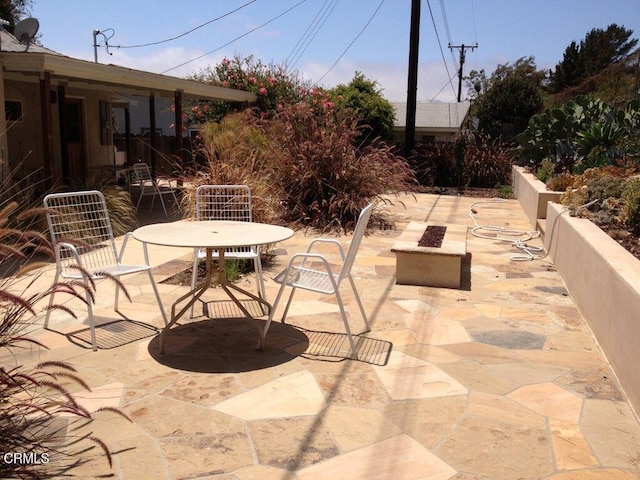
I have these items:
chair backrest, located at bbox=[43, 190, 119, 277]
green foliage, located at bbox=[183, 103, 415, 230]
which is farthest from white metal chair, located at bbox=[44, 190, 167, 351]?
green foliage, located at bbox=[183, 103, 415, 230]

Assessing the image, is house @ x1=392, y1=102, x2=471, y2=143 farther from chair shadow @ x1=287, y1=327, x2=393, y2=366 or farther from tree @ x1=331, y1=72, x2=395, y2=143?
chair shadow @ x1=287, y1=327, x2=393, y2=366

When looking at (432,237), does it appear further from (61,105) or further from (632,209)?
(61,105)

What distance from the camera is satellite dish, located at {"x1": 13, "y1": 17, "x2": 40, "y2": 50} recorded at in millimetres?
8531

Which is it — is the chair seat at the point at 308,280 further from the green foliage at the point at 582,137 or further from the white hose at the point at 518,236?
the green foliage at the point at 582,137

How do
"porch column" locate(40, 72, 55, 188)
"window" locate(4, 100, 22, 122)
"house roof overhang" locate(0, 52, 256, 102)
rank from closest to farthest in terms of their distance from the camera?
"house roof overhang" locate(0, 52, 256, 102) → "porch column" locate(40, 72, 55, 188) → "window" locate(4, 100, 22, 122)

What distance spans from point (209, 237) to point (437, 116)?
29877 millimetres

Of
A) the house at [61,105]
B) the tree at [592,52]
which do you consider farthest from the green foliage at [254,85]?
the tree at [592,52]

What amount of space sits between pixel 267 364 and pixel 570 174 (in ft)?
24.6

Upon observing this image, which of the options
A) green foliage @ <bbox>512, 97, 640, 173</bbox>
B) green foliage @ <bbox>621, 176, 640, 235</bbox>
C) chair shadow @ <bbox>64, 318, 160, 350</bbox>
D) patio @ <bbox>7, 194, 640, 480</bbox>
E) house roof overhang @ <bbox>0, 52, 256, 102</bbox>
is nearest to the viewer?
patio @ <bbox>7, 194, 640, 480</bbox>

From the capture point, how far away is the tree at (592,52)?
35500 mm

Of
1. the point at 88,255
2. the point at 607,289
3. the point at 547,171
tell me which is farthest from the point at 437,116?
the point at 607,289

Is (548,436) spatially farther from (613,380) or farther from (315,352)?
(315,352)

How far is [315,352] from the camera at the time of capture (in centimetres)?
394

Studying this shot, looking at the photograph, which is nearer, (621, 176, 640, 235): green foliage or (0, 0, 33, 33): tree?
(621, 176, 640, 235): green foliage
